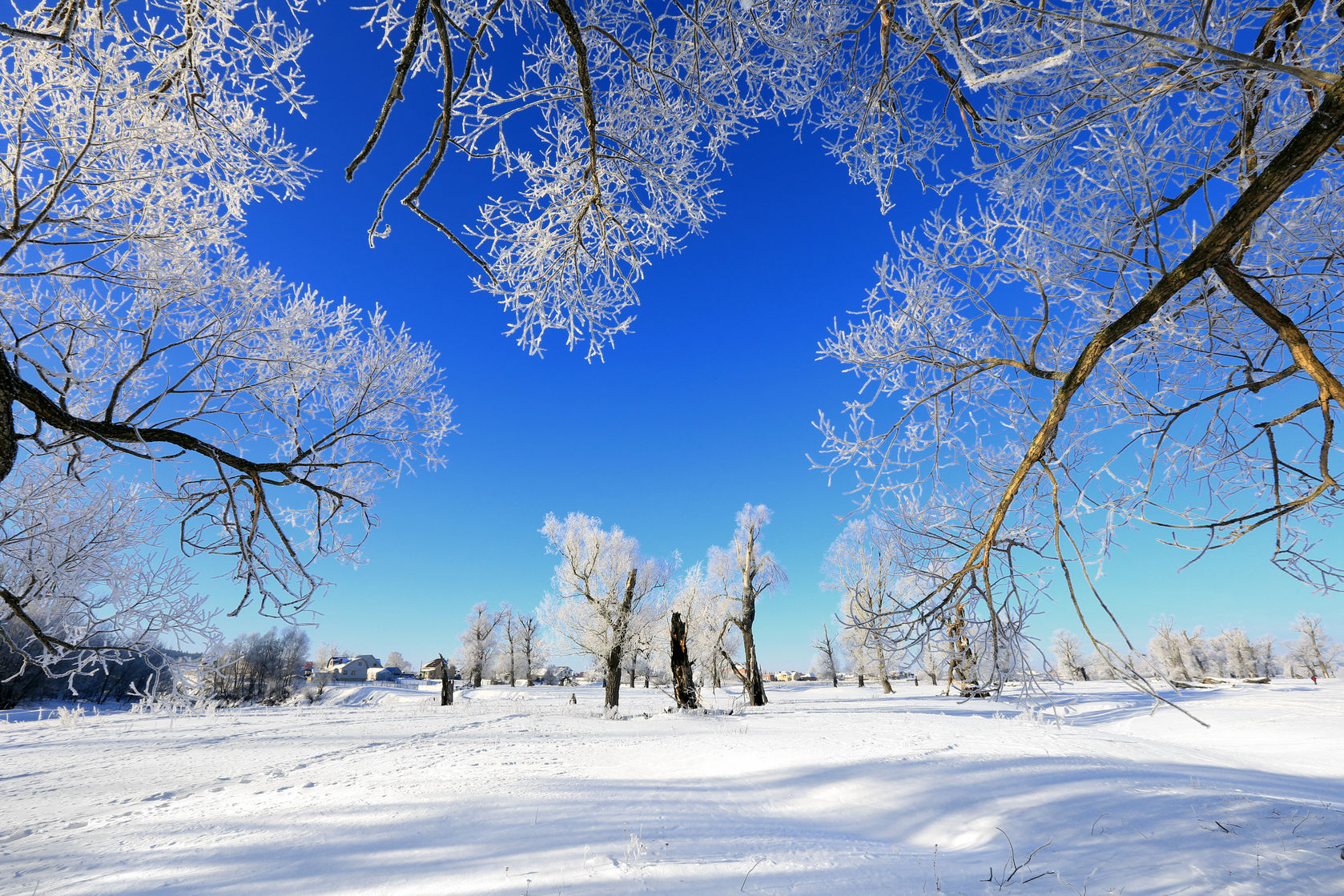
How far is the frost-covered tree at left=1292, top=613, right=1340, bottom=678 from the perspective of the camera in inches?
1861

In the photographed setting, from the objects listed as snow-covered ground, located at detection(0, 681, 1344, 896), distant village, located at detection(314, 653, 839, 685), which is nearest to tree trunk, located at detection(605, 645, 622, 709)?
snow-covered ground, located at detection(0, 681, 1344, 896)

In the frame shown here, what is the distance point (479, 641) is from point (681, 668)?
47.2 meters

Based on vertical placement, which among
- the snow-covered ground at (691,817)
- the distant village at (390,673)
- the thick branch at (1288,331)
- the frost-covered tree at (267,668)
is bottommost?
the distant village at (390,673)

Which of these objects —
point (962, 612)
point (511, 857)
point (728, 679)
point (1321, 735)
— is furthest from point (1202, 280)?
point (728, 679)

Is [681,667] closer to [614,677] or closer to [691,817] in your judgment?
[614,677]

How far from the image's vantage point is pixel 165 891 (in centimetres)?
293

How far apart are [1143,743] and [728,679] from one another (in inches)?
1966

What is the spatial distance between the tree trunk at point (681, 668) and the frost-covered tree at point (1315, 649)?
202 ft

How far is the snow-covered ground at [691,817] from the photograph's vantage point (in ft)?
9.61

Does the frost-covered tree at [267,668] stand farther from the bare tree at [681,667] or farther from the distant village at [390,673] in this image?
the bare tree at [681,667]

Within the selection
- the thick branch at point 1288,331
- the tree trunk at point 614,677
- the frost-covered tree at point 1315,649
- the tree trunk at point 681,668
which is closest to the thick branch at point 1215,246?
the thick branch at point 1288,331

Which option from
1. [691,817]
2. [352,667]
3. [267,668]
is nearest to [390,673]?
[352,667]

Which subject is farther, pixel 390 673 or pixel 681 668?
pixel 390 673

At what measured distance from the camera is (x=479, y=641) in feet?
179
